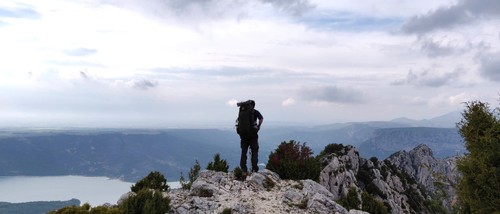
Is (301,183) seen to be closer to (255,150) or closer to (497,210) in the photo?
(255,150)

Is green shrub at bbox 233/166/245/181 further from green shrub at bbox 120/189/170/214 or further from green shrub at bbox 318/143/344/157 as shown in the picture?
green shrub at bbox 318/143/344/157

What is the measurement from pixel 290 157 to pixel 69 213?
14104mm

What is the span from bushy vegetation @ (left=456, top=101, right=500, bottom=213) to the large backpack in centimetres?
1165

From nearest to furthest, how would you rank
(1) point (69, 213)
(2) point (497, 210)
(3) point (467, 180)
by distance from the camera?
(1) point (69, 213)
(2) point (497, 210)
(3) point (467, 180)

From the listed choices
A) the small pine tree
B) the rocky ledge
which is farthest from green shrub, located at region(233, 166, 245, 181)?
the small pine tree

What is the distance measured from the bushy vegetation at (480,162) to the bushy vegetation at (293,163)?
8.59 m

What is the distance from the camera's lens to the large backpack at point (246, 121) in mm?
19484

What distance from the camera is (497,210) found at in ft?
57.4

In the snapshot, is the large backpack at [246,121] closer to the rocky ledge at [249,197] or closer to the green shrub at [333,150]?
the rocky ledge at [249,197]

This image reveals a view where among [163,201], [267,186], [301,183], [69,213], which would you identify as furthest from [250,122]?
[69,213]

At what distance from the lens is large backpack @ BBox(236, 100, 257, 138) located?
1948 centimetres

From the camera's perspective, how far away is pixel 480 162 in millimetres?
18281

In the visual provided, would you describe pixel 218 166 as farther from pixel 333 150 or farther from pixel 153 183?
pixel 333 150

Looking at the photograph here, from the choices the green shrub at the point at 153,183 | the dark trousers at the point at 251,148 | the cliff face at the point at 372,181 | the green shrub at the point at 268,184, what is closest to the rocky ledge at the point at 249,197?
the green shrub at the point at 268,184
